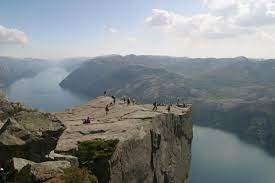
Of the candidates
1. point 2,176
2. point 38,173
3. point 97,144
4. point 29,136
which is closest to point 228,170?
point 97,144

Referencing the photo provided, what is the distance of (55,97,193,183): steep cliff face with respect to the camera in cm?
3993

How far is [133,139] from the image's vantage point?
146 feet

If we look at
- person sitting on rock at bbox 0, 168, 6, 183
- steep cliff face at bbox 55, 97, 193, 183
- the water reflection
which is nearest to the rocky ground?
steep cliff face at bbox 55, 97, 193, 183

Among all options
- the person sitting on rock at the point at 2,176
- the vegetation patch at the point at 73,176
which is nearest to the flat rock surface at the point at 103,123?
the vegetation patch at the point at 73,176

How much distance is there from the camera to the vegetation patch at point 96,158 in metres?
37.5

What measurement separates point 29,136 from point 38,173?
5465 mm

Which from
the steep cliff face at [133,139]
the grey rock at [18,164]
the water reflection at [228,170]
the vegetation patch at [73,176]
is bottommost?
the water reflection at [228,170]

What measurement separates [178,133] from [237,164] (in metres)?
131

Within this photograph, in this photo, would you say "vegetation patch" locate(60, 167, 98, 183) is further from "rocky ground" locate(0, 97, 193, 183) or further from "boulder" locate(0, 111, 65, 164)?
"boulder" locate(0, 111, 65, 164)

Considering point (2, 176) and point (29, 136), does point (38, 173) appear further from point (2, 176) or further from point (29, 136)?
point (29, 136)

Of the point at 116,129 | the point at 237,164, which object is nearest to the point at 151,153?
the point at 116,129

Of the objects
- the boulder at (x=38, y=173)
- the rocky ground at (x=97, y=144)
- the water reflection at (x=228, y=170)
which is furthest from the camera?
the water reflection at (x=228, y=170)

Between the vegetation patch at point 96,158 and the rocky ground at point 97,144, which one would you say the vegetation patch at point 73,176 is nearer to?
the rocky ground at point 97,144

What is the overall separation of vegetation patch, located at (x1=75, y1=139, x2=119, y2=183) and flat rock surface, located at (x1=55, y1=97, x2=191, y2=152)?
1.41 m
